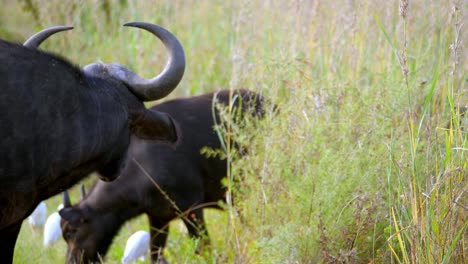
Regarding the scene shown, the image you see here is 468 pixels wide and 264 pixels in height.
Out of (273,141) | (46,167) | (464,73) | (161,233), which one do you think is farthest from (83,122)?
(464,73)

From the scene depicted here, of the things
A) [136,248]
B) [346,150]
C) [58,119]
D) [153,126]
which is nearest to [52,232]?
[136,248]

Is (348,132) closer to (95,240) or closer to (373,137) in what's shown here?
(373,137)

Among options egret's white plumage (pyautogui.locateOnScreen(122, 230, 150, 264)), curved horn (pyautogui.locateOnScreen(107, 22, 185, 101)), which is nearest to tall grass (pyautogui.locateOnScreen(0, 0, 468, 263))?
egret's white plumage (pyautogui.locateOnScreen(122, 230, 150, 264))

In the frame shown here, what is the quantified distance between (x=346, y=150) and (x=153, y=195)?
1.91 meters

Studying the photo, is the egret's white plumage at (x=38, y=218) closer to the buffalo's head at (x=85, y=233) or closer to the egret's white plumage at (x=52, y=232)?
the egret's white plumage at (x=52, y=232)

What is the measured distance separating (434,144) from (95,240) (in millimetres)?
2848

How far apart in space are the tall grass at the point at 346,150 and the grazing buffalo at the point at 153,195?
10.2 inches

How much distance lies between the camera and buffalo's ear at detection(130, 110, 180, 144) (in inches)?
201

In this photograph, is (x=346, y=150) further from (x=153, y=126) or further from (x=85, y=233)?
(x=85, y=233)

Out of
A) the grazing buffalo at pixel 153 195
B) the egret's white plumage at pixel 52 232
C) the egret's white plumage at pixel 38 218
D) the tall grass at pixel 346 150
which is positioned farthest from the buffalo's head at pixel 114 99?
the egret's white plumage at pixel 38 218

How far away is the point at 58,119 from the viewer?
4.32m

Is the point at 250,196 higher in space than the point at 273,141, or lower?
lower

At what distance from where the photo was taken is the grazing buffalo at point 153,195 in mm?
6293

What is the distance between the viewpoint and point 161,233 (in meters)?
6.57
